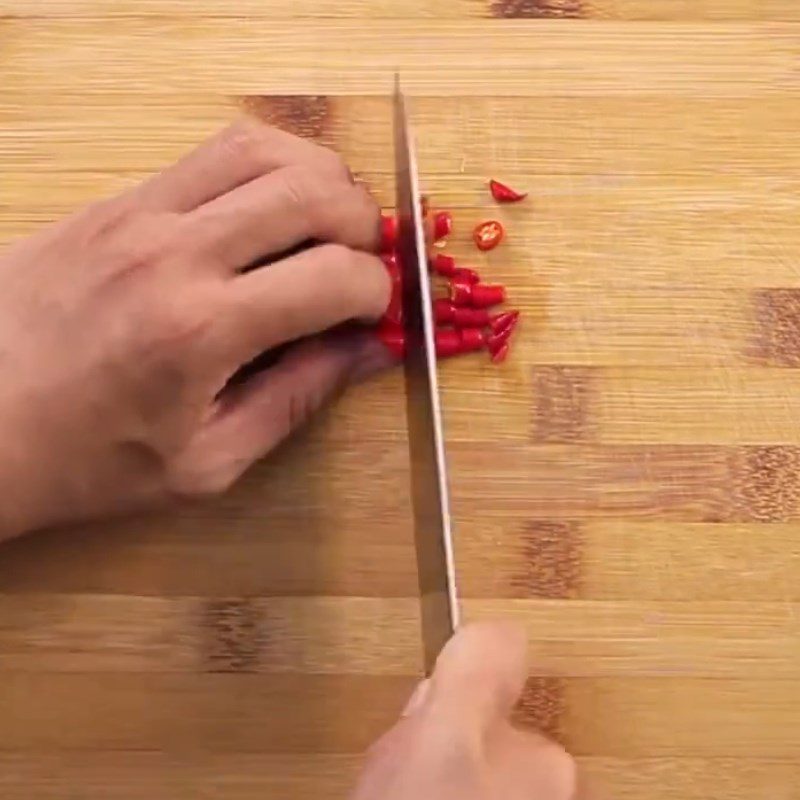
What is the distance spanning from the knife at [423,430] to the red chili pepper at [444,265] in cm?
4

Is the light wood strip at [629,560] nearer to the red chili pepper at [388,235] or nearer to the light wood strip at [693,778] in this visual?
the light wood strip at [693,778]

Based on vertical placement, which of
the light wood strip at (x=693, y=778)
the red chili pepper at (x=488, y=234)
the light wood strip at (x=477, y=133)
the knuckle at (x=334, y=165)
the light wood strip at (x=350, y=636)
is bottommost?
the light wood strip at (x=693, y=778)

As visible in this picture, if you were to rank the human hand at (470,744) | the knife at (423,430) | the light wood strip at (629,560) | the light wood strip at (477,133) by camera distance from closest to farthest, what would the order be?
the human hand at (470,744)
the knife at (423,430)
the light wood strip at (629,560)
the light wood strip at (477,133)

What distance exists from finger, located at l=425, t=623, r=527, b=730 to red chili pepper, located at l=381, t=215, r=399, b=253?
1.22 feet

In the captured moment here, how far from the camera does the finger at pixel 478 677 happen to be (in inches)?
33.3

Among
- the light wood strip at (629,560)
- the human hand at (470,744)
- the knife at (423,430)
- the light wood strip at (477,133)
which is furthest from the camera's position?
the light wood strip at (477,133)

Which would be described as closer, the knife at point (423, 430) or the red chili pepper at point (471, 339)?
the knife at point (423, 430)

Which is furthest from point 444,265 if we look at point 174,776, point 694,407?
point 174,776

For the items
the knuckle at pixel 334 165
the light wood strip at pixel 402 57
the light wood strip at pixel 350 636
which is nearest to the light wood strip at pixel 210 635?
the light wood strip at pixel 350 636

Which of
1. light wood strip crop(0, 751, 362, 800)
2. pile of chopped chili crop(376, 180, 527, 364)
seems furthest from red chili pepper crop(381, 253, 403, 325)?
light wood strip crop(0, 751, 362, 800)

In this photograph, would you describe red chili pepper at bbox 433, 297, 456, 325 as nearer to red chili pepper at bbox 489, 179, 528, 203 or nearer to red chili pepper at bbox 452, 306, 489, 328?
red chili pepper at bbox 452, 306, 489, 328

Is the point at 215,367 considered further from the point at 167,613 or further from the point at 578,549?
the point at 578,549

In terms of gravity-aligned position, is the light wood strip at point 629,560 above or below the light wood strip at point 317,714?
above

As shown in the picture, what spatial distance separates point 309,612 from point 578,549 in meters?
0.22
